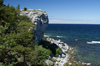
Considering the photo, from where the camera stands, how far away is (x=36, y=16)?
1067 inches

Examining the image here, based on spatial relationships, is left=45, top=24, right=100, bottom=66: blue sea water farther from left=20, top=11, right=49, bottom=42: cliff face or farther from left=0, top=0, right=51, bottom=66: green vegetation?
left=0, top=0, right=51, bottom=66: green vegetation

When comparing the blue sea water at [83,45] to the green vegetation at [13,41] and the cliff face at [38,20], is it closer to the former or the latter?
the cliff face at [38,20]

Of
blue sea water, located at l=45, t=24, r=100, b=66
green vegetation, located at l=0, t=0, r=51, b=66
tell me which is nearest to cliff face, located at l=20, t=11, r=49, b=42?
green vegetation, located at l=0, t=0, r=51, b=66

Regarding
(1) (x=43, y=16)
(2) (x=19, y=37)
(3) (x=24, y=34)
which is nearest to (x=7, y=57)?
(2) (x=19, y=37)

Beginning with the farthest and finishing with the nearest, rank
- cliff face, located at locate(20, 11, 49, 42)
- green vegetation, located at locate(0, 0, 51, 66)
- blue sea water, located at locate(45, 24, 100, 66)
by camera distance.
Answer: blue sea water, located at locate(45, 24, 100, 66), cliff face, located at locate(20, 11, 49, 42), green vegetation, located at locate(0, 0, 51, 66)

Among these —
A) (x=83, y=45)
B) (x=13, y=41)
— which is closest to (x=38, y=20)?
(x=13, y=41)

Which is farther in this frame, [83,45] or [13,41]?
[83,45]

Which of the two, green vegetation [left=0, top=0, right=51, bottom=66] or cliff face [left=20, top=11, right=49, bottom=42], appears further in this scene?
cliff face [left=20, top=11, right=49, bottom=42]

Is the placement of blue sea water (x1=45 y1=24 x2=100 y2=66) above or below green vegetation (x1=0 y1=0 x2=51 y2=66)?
below

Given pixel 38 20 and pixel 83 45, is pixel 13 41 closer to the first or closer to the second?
pixel 38 20

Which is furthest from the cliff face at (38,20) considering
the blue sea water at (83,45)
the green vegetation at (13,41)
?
the blue sea water at (83,45)

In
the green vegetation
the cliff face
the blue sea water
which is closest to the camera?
the green vegetation

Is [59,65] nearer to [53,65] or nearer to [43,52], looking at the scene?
[53,65]

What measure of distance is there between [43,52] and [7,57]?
957cm
